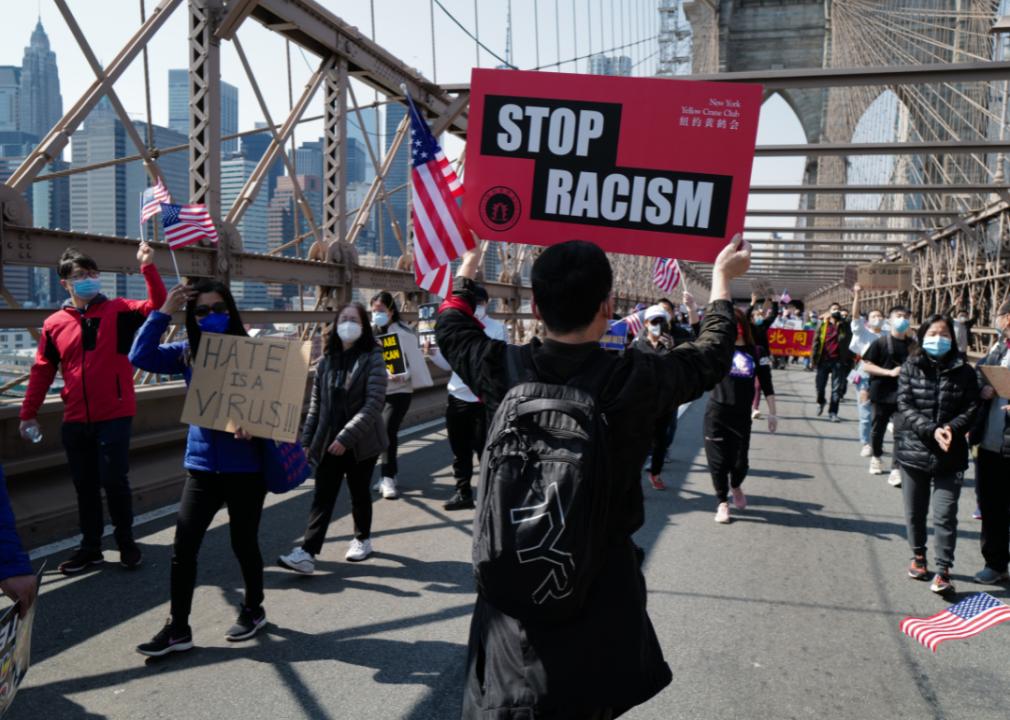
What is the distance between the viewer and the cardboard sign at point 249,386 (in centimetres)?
374

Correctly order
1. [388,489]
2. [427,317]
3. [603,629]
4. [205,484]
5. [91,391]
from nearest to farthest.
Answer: [603,629], [205,484], [91,391], [388,489], [427,317]

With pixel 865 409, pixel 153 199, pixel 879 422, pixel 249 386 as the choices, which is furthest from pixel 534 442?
pixel 865 409

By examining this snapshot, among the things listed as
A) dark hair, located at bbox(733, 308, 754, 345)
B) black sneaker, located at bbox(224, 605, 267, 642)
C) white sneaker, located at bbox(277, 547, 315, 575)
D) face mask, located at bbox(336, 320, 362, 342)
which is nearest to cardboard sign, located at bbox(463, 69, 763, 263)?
face mask, located at bbox(336, 320, 362, 342)

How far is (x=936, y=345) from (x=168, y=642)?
4862 millimetres

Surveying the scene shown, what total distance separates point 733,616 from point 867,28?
121 feet

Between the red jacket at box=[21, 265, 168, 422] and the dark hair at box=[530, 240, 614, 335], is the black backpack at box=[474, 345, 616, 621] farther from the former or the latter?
the red jacket at box=[21, 265, 168, 422]

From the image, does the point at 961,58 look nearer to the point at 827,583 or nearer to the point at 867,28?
the point at 867,28

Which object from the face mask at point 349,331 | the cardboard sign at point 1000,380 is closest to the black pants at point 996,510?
the cardboard sign at point 1000,380

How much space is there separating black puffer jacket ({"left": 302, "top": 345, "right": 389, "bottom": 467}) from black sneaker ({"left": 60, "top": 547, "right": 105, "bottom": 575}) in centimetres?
151

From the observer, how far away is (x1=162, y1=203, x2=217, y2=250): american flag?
5.29 meters

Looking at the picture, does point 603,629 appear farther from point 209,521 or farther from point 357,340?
point 357,340

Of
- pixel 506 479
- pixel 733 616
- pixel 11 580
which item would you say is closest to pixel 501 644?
pixel 506 479

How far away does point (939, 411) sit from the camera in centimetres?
490

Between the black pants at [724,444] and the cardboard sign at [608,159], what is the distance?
3794 millimetres
